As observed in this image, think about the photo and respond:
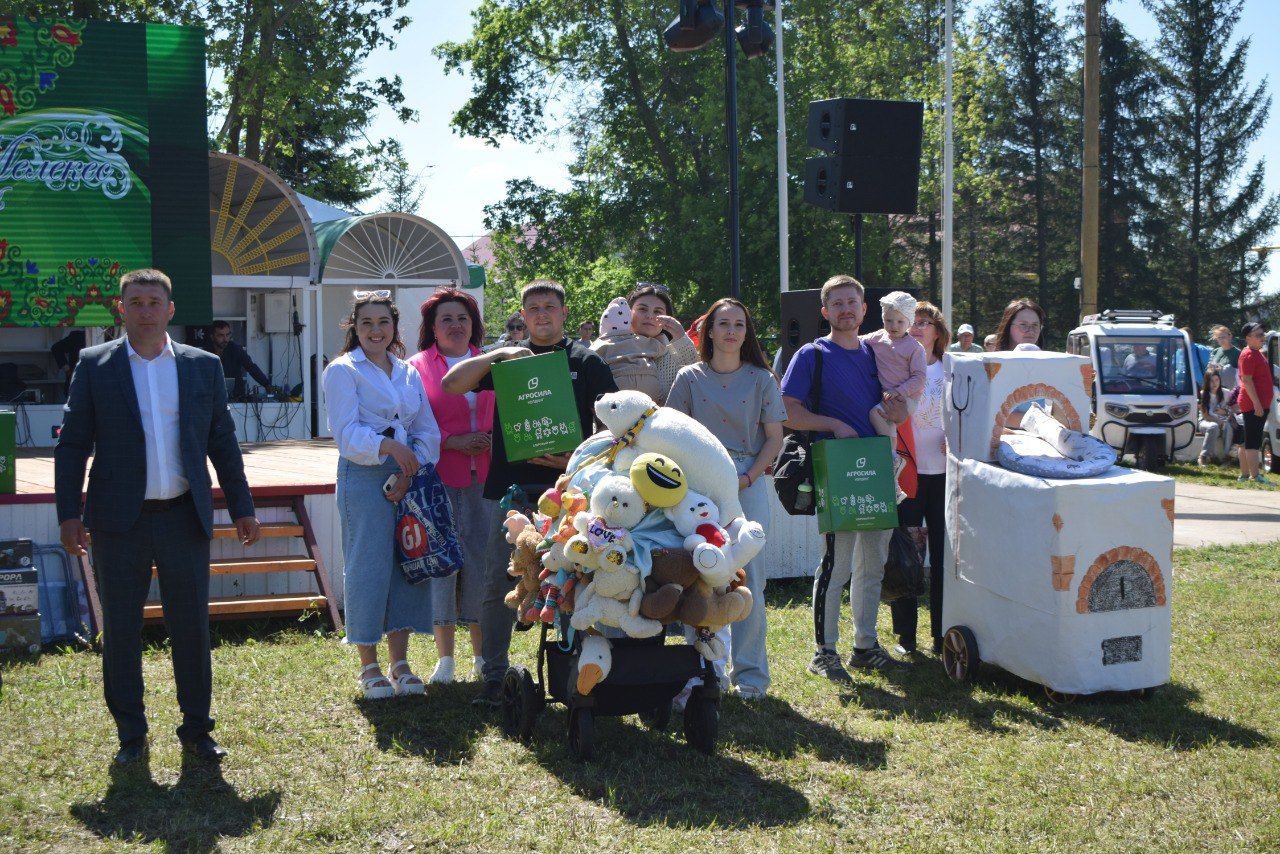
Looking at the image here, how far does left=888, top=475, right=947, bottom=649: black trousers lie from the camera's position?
22.7 feet

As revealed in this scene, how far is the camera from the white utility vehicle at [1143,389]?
689 inches

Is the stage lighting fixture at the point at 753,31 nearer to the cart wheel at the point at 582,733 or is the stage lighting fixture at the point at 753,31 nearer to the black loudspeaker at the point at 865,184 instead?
the black loudspeaker at the point at 865,184

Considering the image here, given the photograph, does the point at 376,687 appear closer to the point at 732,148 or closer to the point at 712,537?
the point at 712,537

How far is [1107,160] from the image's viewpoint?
43.1 meters

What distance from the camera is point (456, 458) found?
625 cm

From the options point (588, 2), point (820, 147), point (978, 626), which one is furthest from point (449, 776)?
point (588, 2)

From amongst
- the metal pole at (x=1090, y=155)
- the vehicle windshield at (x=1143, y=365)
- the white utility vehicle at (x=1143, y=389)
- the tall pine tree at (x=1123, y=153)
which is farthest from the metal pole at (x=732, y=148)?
the tall pine tree at (x=1123, y=153)

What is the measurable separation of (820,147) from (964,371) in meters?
3.70

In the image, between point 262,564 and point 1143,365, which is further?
point 1143,365

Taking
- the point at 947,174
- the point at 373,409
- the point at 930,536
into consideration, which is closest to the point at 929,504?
the point at 930,536

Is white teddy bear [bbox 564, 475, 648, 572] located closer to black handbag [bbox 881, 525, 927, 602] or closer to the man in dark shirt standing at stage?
black handbag [bbox 881, 525, 927, 602]

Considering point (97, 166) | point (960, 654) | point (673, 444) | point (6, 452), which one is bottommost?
point (960, 654)

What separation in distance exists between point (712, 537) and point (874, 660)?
221 centimetres

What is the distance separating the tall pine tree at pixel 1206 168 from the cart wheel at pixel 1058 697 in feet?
132
